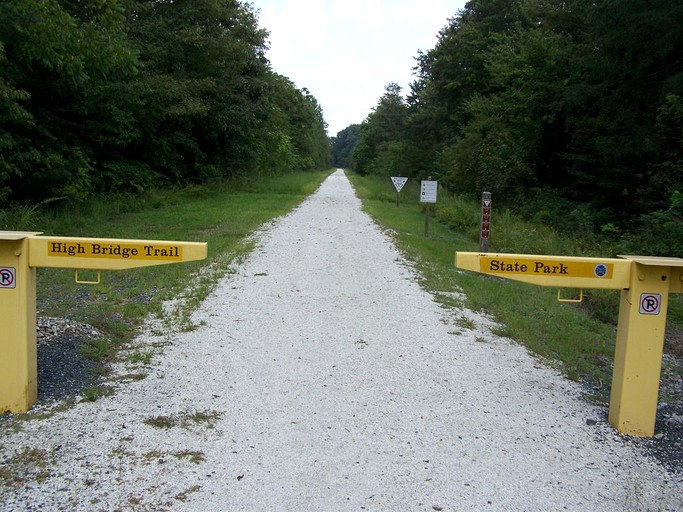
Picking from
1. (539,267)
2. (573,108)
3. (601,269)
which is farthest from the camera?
(573,108)

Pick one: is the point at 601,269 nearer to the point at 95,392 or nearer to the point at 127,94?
the point at 95,392

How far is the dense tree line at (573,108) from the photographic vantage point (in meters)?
15.5

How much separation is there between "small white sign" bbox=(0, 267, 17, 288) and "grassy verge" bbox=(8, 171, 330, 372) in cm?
132

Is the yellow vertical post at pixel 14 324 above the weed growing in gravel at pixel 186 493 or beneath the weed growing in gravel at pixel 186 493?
above

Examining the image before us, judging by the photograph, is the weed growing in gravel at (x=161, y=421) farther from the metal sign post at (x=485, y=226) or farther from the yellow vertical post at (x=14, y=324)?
the metal sign post at (x=485, y=226)

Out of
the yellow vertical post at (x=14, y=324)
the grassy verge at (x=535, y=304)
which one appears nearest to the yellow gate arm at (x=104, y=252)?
the yellow vertical post at (x=14, y=324)

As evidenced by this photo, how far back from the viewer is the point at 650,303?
4.27 m

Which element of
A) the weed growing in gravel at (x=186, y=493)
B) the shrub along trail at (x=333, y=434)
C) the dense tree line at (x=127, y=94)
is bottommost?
the weed growing in gravel at (x=186, y=493)

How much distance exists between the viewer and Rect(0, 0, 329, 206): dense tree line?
13281 millimetres

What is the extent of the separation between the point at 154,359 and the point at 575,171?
1799 centimetres

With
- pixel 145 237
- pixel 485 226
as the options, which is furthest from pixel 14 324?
pixel 485 226

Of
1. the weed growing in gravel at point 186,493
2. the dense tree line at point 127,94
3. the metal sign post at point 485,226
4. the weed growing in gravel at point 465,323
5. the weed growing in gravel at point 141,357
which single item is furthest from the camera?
the dense tree line at point 127,94

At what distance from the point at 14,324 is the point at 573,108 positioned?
19.1 m

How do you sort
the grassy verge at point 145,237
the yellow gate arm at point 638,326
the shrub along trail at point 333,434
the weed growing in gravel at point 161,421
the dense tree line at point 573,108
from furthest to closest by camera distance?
1. the dense tree line at point 573,108
2. the grassy verge at point 145,237
3. the yellow gate arm at point 638,326
4. the weed growing in gravel at point 161,421
5. the shrub along trail at point 333,434
